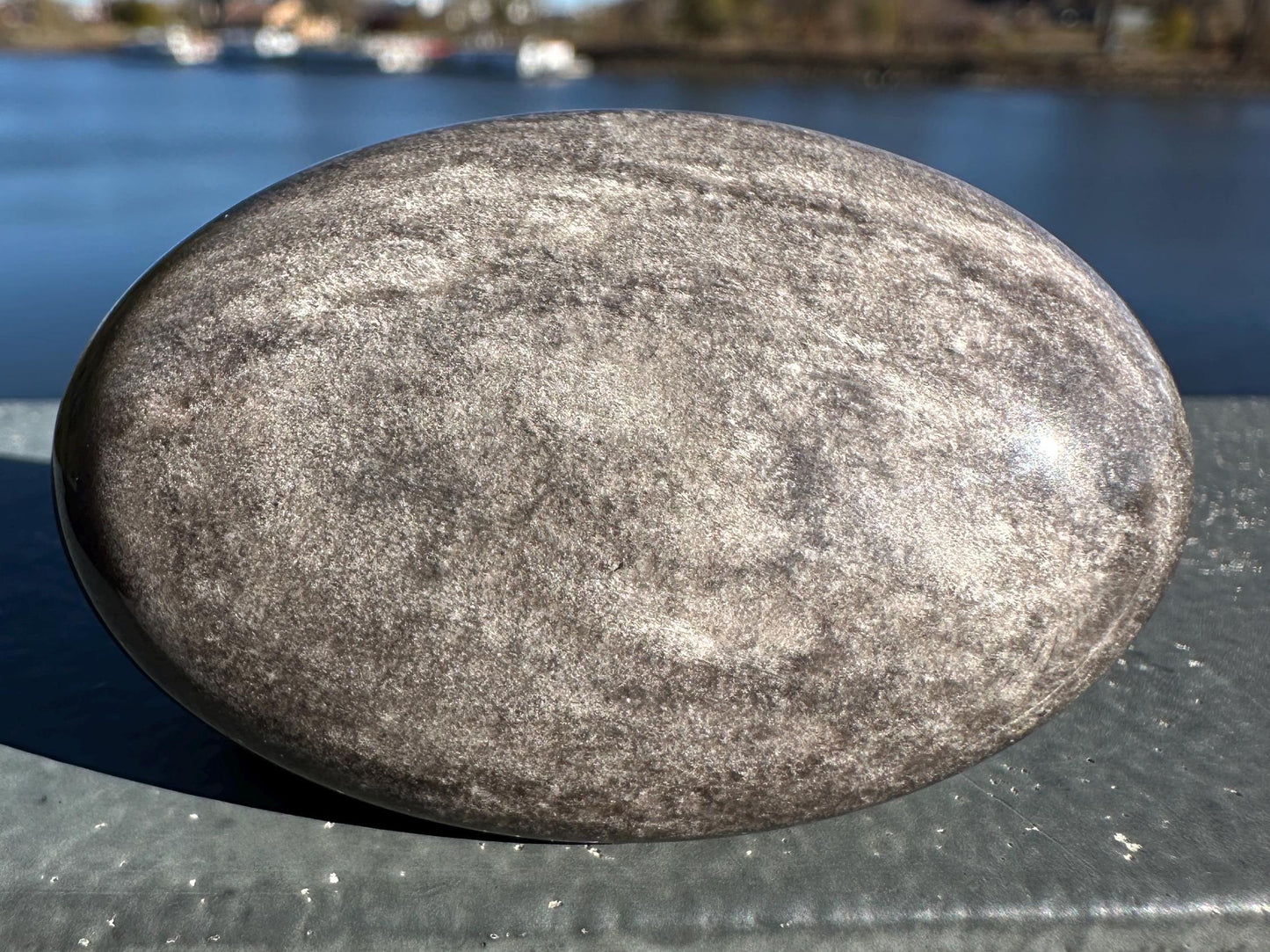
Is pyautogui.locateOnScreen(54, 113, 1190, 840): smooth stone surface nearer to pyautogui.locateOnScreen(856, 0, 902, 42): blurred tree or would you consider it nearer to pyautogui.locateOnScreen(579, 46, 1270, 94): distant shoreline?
pyautogui.locateOnScreen(579, 46, 1270, 94): distant shoreline

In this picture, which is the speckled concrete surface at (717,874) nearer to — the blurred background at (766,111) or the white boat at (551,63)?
the blurred background at (766,111)

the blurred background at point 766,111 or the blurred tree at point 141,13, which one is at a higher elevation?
the blurred background at point 766,111

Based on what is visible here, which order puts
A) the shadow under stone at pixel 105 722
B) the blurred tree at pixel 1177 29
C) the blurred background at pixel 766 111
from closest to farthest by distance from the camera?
the shadow under stone at pixel 105 722 → the blurred background at pixel 766 111 → the blurred tree at pixel 1177 29

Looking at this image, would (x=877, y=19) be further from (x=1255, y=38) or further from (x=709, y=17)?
(x=1255, y=38)

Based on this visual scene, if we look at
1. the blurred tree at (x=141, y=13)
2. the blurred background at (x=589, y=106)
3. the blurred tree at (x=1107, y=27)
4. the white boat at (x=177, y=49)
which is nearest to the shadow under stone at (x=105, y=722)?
the blurred background at (x=589, y=106)

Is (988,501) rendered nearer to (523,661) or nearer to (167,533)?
(523,661)

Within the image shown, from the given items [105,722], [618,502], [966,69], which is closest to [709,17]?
[966,69]
